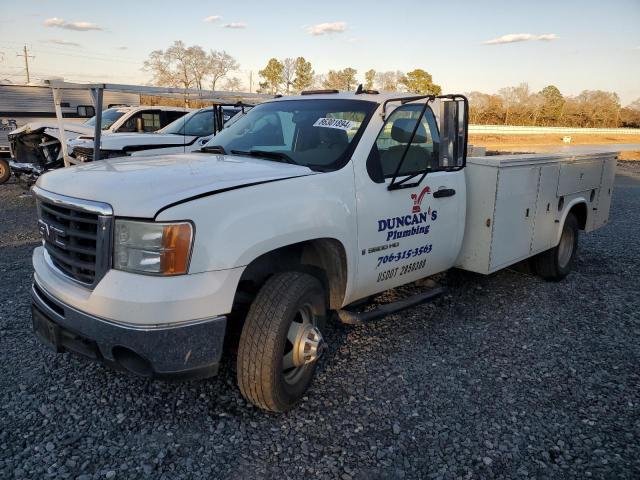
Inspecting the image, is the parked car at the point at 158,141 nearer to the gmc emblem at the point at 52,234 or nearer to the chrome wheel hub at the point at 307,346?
the gmc emblem at the point at 52,234

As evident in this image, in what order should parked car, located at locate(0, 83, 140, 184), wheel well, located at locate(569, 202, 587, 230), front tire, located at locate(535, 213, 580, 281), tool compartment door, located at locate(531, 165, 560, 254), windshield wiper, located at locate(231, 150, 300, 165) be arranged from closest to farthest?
windshield wiper, located at locate(231, 150, 300, 165) → tool compartment door, located at locate(531, 165, 560, 254) → front tire, located at locate(535, 213, 580, 281) → wheel well, located at locate(569, 202, 587, 230) → parked car, located at locate(0, 83, 140, 184)

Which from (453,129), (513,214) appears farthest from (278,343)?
(513,214)

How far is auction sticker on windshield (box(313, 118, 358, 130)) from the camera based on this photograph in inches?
145

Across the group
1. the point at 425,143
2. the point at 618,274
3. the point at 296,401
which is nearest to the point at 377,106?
the point at 425,143

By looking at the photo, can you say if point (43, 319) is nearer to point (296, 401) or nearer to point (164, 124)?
point (296, 401)

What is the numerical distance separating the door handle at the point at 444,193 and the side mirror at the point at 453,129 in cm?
30

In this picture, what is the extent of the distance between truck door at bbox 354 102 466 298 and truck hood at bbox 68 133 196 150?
20.5ft

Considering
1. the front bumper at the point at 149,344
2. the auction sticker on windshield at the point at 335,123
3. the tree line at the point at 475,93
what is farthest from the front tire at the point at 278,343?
the tree line at the point at 475,93

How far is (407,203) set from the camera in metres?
3.80

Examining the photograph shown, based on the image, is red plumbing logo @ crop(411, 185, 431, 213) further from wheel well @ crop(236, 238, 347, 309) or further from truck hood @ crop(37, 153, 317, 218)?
truck hood @ crop(37, 153, 317, 218)

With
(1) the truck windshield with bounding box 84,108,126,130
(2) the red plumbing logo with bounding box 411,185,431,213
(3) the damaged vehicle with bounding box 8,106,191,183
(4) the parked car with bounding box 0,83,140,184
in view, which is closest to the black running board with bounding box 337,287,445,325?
(2) the red plumbing logo with bounding box 411,185,431,213

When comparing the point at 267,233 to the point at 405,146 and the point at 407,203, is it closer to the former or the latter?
the point at 407,203

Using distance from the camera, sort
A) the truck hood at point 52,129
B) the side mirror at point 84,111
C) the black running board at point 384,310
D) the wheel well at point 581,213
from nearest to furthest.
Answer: the black running board at point 384,310 < the wheel well at point 581,213 < the side mirror at point 84,111 < the truck hood at point 52,129

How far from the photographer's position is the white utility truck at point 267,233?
256cm
